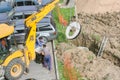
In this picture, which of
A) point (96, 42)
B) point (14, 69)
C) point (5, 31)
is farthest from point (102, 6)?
point (5, 31)

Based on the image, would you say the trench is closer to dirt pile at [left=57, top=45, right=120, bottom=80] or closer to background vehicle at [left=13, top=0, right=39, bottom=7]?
dirt pile at [left=57, top=45, right=120, bottom=80]

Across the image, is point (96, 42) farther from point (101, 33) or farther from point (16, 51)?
point (16, 51)

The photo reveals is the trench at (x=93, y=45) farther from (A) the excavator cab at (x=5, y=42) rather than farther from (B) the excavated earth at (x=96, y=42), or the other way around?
(A) the excavator cab at (x=5, y=42)

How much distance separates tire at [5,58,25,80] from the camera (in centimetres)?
1833

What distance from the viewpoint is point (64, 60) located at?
2038 cm

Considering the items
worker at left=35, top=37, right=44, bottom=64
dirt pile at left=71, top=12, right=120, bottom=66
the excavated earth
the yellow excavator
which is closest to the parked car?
the excavated earth

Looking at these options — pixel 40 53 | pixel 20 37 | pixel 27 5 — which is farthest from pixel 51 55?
pixel 27 5

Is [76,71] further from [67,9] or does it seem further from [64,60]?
[67,9]

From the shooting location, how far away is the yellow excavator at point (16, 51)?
17859 millimetres

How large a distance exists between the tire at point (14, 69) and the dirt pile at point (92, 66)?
8.61 ft

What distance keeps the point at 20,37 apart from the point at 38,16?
394 centimetres

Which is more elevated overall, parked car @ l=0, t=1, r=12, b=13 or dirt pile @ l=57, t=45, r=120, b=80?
parked car @ l=0, t=1, r=12, b=13

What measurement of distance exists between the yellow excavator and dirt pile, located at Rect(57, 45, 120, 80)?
2259mm

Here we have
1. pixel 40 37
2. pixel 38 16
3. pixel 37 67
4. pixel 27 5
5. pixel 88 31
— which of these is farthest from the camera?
pixel 27 5
